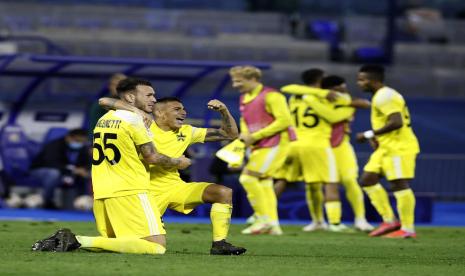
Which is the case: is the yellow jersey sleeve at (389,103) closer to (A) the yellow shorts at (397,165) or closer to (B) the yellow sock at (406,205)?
(A) the yellow shorts at (397,165)

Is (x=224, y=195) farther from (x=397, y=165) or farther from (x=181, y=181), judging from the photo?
(x=397, y=165)

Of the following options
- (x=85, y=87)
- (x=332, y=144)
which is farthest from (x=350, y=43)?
(x=332, y=144)

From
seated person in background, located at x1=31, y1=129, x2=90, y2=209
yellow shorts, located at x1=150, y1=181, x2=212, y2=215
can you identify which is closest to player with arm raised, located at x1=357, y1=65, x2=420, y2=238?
yellow shorts, located at x1=150, y1=181, x2=212, y2=215

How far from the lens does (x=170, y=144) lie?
11352mm

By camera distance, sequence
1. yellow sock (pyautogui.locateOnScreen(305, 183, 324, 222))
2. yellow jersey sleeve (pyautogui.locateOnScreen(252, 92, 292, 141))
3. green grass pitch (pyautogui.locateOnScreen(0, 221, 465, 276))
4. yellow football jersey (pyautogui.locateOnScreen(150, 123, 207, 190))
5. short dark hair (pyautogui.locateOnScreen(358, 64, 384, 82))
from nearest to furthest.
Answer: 1. green grass pitch (pyautogui.locateOnScreen(0, 221, 465, 276))
2. yellow football jersey (pyautogui.locateOnScreen(150, 123, 207, 190))
3. yellow jersey sleeve (pyautogui.locateOnScreen(252, 92, 292, 141))
4. short dark hair (pyautogui.locateOnScreen(358, 64, 384, 82))
5. yellow sock (pyautogui.locateOnScreen(305, 183, 324, 222))

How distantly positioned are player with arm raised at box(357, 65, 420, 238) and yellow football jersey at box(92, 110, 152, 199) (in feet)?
16.0

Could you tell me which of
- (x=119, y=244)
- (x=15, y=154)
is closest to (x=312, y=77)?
(x=15, y=154)

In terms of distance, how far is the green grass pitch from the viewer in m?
9.38

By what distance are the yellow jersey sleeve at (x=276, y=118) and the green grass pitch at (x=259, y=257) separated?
121 centimetres

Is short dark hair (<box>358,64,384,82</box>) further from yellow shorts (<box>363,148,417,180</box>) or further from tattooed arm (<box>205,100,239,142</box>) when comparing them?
tattooed arm (<box>205,100,239,142</box>)

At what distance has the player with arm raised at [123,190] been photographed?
10.4 meters

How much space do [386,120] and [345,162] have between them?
6.19 feet

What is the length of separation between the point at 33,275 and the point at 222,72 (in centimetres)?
2035

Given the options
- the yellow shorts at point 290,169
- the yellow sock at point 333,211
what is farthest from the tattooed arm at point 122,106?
the yellow shorts at point 290,169
